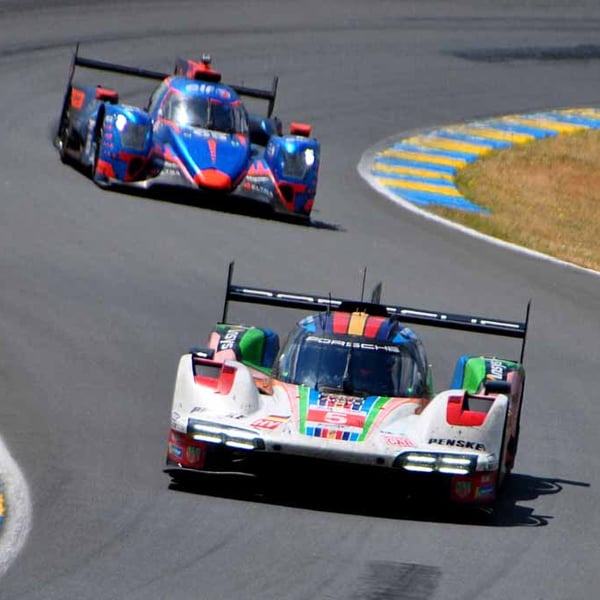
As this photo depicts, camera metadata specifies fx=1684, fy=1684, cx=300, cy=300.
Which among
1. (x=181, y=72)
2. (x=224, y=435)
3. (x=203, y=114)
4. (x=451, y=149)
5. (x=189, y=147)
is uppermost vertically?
(x=451, y=149)

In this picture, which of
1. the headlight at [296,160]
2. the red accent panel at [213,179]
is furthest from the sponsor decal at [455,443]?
the headlight at [296,160]

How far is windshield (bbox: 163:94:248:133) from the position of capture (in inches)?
777

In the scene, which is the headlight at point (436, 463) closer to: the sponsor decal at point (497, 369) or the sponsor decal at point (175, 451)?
the sponsor decal at point (175, 451)

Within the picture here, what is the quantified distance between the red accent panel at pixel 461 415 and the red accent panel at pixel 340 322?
4.02ft

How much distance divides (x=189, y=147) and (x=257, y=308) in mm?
4018

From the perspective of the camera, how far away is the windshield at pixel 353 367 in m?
11.0

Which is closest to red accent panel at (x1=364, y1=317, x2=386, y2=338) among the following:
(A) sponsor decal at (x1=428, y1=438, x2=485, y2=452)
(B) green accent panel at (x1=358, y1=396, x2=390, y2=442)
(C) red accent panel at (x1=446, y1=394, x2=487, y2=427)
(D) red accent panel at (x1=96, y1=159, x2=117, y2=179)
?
(B) green accent panel at (x1=358, y1=396, x2=390, y2=442)

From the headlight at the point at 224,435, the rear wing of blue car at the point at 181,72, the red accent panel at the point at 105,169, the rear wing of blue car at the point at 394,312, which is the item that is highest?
the rear wing of blue car at the point at 181,72

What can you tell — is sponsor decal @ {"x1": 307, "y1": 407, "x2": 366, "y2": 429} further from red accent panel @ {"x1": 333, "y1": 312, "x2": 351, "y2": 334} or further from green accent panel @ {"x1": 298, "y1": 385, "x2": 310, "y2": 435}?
red accent panel @ {"x1": 333, "y1": 312, "x2": 351, "y2": 334}

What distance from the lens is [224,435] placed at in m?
9.98

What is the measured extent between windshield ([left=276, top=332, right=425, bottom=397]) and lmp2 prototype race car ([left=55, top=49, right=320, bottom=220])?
8.04 meters

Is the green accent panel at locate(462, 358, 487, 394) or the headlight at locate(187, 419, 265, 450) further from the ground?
the green accent panel at locate(462, 358, 487, 394)

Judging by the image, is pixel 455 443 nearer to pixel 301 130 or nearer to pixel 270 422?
pixel 270 422

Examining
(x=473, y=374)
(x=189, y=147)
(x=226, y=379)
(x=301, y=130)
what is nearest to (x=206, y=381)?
(x=226, y=379)
